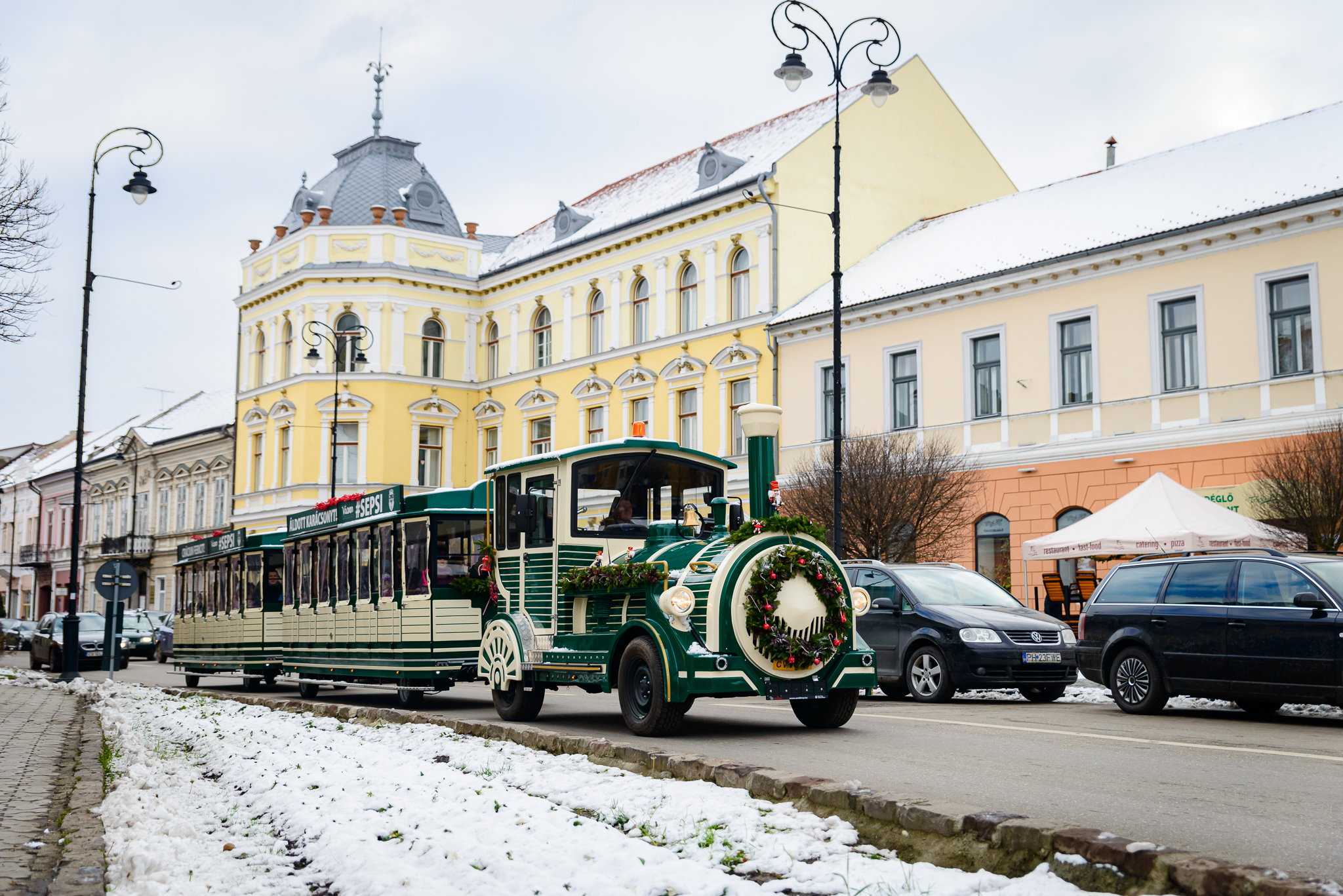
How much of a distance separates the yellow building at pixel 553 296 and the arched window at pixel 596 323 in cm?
9

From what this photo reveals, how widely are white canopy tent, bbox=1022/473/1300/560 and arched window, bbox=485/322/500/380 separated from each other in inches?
1126

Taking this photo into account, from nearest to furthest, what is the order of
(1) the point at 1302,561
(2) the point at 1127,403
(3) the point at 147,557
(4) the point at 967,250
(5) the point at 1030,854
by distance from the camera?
(5) the point at 1030,854, (1) the point at 1302,561, (2) the point at 1127,403, (4) the point at 967,250, (3) the point at 147,557

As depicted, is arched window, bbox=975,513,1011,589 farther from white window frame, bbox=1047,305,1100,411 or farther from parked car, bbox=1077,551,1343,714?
parked car, bbox=1077,551,1343,714

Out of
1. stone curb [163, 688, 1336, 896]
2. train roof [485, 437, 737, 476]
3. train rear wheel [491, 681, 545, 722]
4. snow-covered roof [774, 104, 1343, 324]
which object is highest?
snow-covered roof [774, 104, 1343, 324]

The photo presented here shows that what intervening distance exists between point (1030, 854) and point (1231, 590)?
8.59 m

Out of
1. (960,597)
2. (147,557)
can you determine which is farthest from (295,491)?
(960,597)

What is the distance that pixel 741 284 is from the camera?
36781mm

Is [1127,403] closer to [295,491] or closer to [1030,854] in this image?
[1030,854]

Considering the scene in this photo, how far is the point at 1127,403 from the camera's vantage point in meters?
26.7

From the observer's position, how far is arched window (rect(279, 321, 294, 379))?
48781mm

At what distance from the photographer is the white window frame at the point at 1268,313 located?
23.7 meters

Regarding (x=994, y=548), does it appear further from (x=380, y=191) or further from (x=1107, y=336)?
(x=380, y=191)

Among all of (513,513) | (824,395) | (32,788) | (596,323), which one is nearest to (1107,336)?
(824,395)

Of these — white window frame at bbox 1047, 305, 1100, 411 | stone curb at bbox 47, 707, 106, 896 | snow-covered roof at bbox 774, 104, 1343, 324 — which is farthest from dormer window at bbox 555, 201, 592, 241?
stone curb at bbox 47, 707, 106, 896
